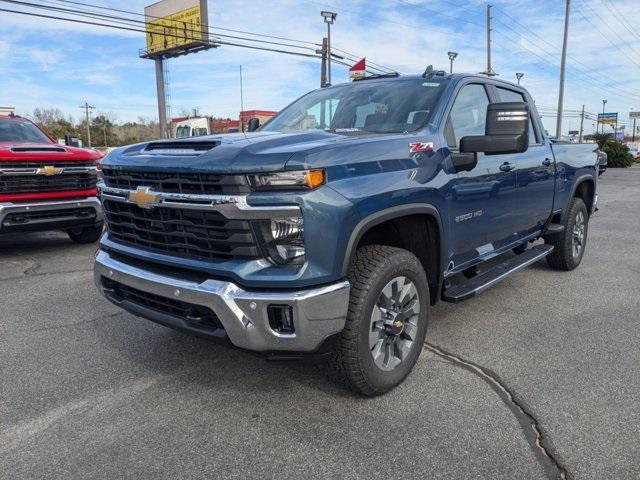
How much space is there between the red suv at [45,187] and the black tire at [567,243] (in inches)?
223

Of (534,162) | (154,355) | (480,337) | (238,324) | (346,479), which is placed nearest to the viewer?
(346,479)

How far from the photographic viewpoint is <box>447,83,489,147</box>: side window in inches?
149

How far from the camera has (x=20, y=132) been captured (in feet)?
25.9

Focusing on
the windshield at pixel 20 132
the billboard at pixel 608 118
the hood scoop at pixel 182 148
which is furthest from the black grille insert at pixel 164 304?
the billboard at pixel 608 118

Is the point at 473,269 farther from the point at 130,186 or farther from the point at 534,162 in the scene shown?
the point at 130,186

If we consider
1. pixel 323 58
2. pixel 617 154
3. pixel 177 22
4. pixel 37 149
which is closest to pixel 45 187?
pixel 37 149

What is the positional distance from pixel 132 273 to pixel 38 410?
35.9 inches

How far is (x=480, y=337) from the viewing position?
13.5ft

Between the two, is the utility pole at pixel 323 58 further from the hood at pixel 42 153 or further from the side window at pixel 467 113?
the side window at pixel 467 113

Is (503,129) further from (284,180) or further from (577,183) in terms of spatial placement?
(577,183)

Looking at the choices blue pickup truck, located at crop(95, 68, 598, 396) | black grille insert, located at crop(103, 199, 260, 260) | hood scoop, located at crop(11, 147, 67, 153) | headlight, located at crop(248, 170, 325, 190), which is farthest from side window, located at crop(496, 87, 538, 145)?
hood scoop, located at crop(11, 147, 67, 153)

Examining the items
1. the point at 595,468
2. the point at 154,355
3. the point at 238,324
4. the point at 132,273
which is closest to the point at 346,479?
the point at 238,324

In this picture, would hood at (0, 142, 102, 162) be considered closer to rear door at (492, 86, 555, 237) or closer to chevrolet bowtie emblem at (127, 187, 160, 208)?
chevrolet bowtie emblem at (127, 187, 160, 208)

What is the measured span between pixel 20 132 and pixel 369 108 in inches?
242
